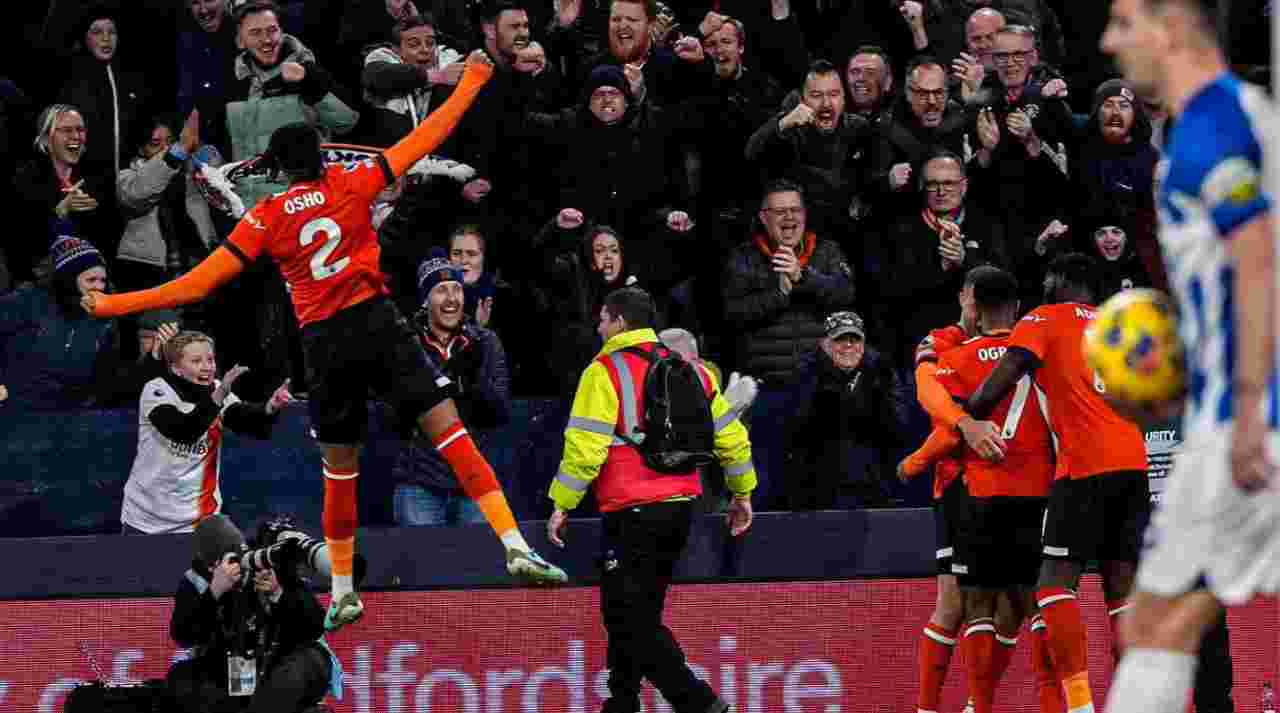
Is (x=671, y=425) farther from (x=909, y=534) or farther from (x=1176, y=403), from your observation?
(x=1176, y=403)

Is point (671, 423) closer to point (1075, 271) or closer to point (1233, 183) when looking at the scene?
point (1075, 271)

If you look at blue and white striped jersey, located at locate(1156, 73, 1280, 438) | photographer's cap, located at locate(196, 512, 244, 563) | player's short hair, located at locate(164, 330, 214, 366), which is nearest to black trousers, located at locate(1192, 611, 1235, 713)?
blue and white striped jersey, located at locate(1156, 73, 1280, 438)

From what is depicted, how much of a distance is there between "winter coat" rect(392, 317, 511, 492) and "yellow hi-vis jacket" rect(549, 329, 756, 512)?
75 centimetres

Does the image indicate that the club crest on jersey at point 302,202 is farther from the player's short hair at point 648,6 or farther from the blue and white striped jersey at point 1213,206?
the blue and white striped jersey at point 1213,206

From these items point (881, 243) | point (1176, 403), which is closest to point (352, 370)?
point (881, 243)

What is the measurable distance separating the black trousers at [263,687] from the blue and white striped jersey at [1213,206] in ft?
19.9

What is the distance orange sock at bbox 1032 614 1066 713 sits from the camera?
10.8 m

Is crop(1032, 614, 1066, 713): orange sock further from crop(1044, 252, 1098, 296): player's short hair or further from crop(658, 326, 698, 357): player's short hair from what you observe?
crop(658, 326, 698, 357): player's short hair

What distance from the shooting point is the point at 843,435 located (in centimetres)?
1208

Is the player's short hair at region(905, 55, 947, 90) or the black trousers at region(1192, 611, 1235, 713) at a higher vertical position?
Answer: the player's short hair at region(905, 55, 947, 90)

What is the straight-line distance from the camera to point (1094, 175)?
44.1 feet

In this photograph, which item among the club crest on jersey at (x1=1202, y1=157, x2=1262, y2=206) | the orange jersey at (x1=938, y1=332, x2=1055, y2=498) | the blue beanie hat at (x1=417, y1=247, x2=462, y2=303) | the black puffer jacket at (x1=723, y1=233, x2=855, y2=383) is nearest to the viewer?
the club crest on jersey at (x1=1202, y1=157, x2=1262, y2=206)

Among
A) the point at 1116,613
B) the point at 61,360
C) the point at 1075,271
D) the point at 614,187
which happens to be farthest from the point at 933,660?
the point at 61,360

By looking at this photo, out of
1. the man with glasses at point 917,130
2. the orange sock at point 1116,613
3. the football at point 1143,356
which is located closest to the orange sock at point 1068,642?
Answer: the orange sock at point 1116,613
